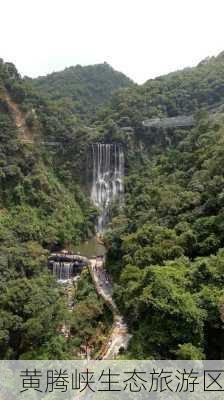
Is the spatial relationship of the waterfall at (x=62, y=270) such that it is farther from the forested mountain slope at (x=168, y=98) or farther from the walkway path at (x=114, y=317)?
the forested mountain slope at (x=168, y=98)

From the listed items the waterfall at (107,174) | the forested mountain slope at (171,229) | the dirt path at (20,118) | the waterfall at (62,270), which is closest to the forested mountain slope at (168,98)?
the forested mountain slope at (171,229)

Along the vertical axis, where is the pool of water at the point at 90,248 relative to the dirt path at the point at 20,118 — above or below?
below

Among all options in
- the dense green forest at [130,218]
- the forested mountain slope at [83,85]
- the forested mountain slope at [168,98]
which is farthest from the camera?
the forested mountain slope at [83,85]

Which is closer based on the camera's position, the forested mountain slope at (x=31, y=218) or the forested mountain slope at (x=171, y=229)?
the forested mountain slope at (x=171, y=229)

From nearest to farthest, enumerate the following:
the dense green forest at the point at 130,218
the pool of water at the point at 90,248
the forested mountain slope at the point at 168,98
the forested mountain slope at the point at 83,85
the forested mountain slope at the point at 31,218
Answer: the dense green forest at the point at 130,218, the forested mountain slope at the point at 31,218, the pool of water at the point at 90,248, the forested mountain slope at the point at 168,98, the forested mountain slope at the point at 83,85

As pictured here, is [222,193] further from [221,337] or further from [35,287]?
[35,287]

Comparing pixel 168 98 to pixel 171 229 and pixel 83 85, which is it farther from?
pixel 171 229

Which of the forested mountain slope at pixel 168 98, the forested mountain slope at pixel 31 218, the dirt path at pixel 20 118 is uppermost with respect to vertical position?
the forested mountain slope at pixel 168 98

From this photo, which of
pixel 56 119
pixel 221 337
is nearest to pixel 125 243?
pixel 221 337
